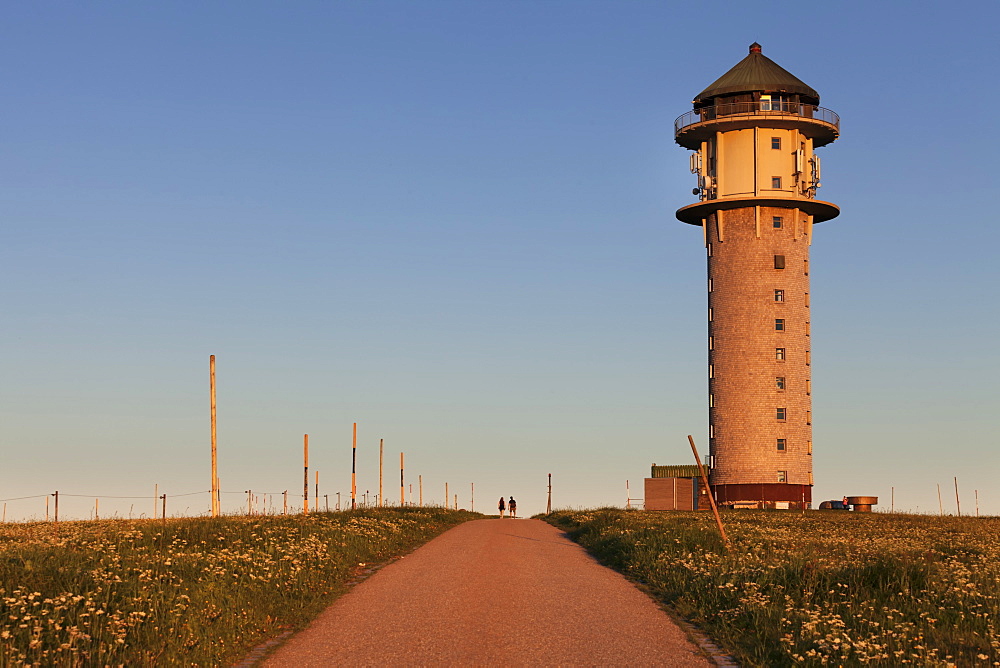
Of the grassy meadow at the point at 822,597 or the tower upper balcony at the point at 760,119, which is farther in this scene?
the tower upper balcony at the point at 760,119

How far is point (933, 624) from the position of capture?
56.3 feet

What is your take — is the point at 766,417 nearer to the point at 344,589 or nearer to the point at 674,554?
the point at 674,554

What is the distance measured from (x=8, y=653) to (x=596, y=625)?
29.9 feet

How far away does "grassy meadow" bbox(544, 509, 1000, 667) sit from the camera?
14.7 metres

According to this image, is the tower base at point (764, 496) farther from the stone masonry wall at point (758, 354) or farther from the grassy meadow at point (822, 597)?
the grassy meadow at point (822, 597)

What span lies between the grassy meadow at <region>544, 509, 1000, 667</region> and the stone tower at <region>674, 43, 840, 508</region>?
46799 millimetres

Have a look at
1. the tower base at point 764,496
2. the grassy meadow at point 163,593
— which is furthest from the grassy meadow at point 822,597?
the tower base at point 764,496

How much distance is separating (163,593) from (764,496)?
217 feet

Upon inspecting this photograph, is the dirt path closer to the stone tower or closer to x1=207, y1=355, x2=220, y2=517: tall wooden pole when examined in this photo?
x1=207, y1=355, x2=220, y2=517: tall wooden pole

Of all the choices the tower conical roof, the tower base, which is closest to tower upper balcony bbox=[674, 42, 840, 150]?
the tower conical roof

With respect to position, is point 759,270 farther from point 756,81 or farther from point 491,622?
point 491,622

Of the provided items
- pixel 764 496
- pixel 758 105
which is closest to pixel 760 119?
pixel 758 105

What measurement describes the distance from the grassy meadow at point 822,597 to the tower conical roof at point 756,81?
58084mm

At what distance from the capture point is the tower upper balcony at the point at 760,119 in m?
82.1
